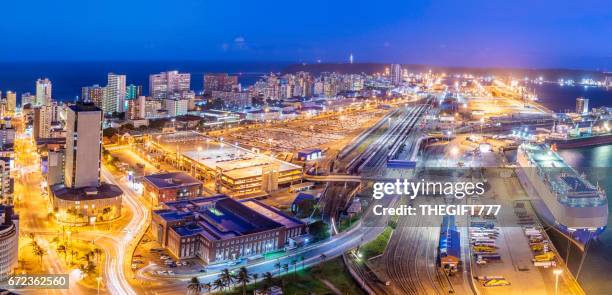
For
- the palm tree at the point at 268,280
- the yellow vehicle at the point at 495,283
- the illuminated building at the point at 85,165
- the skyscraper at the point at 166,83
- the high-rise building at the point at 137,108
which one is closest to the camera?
the palm tree at the point at 268,280

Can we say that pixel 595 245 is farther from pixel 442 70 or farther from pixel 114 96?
pixel 442 70

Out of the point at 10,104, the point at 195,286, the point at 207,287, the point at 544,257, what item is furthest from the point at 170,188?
the point at 10,104

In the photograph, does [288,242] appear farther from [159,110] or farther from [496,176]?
[159,110]

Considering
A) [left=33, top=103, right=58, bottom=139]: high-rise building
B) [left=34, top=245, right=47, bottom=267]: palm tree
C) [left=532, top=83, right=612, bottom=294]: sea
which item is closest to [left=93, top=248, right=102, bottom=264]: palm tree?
[left=34, top=245, right=47, bottom=267]: palm tree

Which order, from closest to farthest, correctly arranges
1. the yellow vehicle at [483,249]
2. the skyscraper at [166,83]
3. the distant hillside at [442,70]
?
the yellow vehicle at [483,249]
the skyscraper at [166,83]
the distant hillside at [442,70]

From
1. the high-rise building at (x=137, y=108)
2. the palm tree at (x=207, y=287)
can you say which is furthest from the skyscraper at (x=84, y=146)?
the high-rise building at (x=137, y=108)

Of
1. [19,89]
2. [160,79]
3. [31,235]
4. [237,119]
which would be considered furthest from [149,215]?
[19,89]

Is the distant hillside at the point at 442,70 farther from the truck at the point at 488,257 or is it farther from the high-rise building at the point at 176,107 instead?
the truck at the point at 488,257
